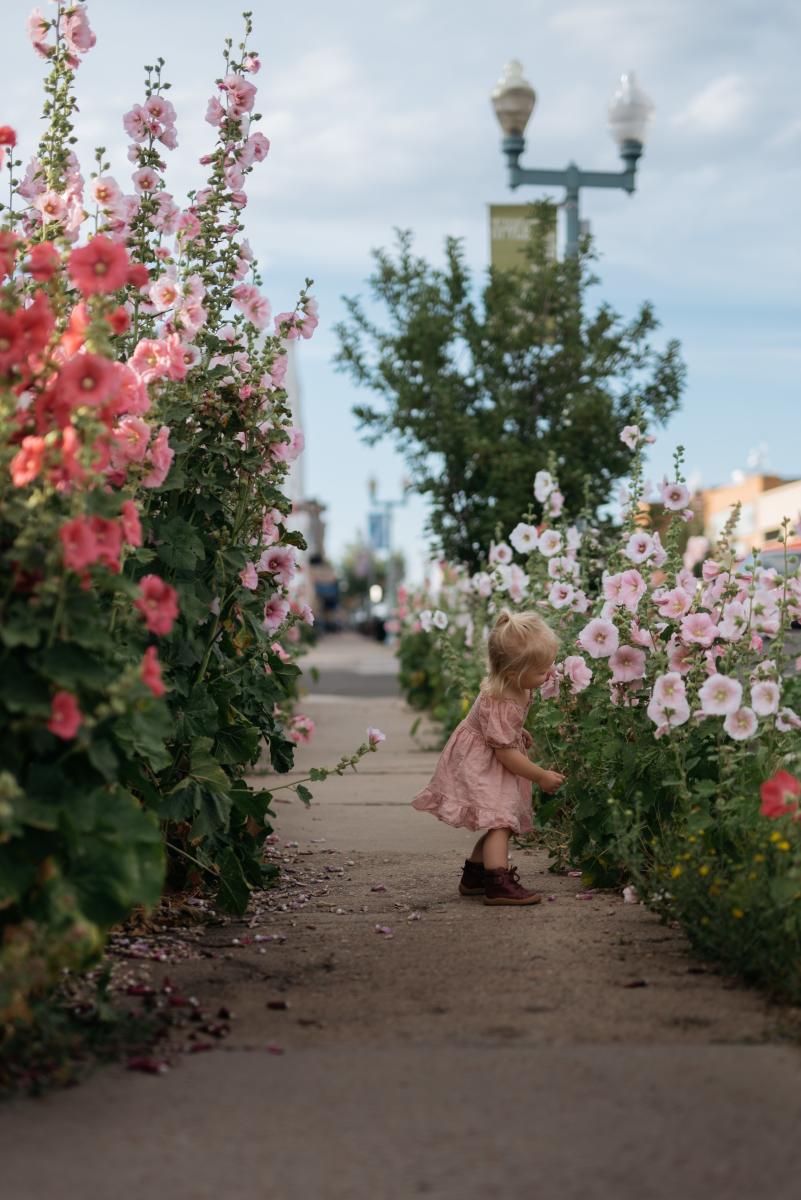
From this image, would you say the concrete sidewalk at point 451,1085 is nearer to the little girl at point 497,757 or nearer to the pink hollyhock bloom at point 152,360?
the little girl at point 497,757

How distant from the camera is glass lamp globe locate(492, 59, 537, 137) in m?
12.0

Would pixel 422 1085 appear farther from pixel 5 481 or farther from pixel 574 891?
pixel 574 891

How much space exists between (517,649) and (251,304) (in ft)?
4.82

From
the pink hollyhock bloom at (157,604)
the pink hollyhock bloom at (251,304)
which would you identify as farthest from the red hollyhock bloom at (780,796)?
the pink hollyhock bloom at (251,304)

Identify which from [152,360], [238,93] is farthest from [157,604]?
[238,93]

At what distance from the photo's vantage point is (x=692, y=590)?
5.04 metres

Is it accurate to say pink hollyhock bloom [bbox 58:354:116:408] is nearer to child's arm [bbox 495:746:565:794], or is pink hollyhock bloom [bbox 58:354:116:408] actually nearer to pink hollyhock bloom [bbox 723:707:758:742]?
pink hollyhock bloom [bbox 723:707:758:742]

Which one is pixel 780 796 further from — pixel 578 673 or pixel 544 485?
pixel 544 485

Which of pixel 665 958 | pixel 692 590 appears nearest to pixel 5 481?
pixel 665 958

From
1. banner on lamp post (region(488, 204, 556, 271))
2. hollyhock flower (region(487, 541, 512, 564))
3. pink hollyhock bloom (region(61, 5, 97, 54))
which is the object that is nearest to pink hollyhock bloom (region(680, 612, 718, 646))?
pink hollyhock bloom (region(61, 5, 97, 54))

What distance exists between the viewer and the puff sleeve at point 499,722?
5152mm

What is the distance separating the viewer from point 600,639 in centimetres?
511

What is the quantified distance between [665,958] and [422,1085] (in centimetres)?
129

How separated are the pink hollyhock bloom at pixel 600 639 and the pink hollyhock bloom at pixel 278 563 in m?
1.03
